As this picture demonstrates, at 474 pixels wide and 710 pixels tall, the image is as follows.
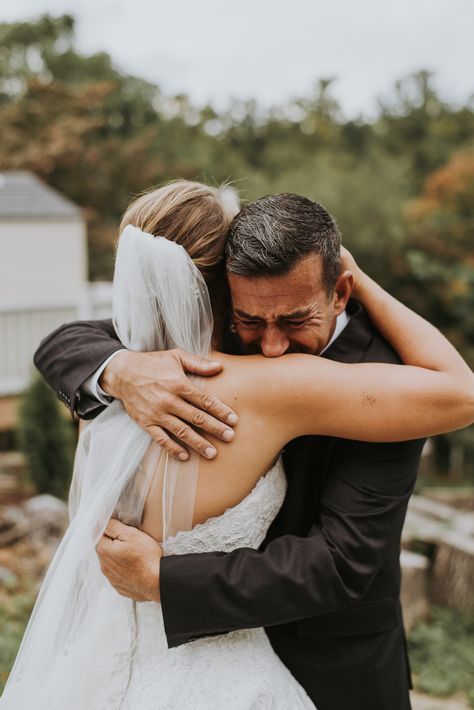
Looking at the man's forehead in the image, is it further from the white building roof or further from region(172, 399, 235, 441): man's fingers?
the white building roof

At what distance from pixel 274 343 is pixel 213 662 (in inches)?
32.7

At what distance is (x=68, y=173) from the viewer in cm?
2064

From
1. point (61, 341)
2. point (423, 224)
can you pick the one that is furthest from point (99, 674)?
point (423, 224)

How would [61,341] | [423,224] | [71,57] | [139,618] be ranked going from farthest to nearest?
[71,57] → [423,224] → [61,341] → [139,618]

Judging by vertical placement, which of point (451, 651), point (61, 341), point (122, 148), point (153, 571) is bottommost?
point (451, 651)

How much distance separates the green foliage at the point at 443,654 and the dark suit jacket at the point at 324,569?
3105 mm

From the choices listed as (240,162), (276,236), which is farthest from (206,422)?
(240,162)

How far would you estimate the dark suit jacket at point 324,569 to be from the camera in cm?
168

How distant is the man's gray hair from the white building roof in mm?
11785

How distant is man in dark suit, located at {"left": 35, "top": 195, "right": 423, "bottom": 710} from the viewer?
5.54ft

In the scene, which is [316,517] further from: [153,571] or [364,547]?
[153,571]

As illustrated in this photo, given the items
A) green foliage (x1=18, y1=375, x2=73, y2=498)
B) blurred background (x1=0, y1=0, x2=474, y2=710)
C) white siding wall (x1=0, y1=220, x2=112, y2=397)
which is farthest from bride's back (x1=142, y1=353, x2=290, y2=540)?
white siding wall (x1=0, y1=220, x2=112, y2=397)

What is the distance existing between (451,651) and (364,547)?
14.2 feet

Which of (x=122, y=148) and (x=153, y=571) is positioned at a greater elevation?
(x=153, y=571)
